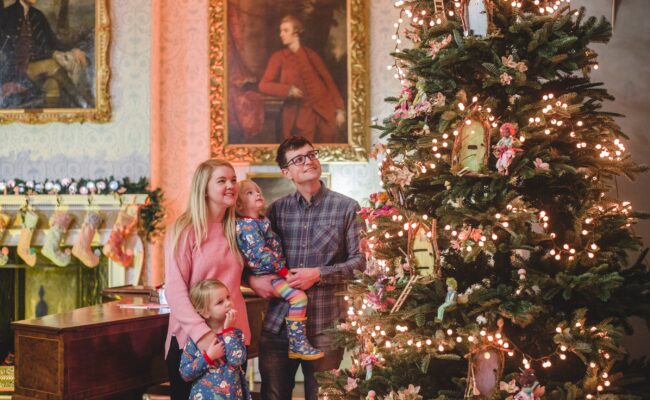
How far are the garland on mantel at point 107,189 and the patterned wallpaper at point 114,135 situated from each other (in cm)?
18

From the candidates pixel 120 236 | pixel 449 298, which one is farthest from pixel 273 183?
pixel 449 298

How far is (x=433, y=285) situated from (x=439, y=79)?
807mm

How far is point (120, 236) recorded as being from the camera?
553 centimetres

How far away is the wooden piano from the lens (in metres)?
2.93

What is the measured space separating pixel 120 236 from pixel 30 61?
1765 mm

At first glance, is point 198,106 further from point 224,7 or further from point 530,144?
point 530,144

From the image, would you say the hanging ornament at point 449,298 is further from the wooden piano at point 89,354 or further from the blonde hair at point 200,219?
the wooden piano at point 89,354

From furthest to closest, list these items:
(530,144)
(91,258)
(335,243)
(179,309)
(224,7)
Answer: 1. (224,7)
2. (91,258)
3. (335,243)
4. (179,309)
5. (530,144)

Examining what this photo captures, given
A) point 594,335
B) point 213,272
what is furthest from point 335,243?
point 594,335

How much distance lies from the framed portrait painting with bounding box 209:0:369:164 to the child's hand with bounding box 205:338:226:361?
124 inches

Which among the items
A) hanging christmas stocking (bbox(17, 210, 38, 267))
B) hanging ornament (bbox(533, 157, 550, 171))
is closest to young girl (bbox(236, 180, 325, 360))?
hanging ornament (bbox(533, 157, 550, 171))

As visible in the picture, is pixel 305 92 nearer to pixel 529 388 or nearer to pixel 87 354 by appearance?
pixel 87 354

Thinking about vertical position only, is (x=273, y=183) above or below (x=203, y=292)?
above

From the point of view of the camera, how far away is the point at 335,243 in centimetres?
315
